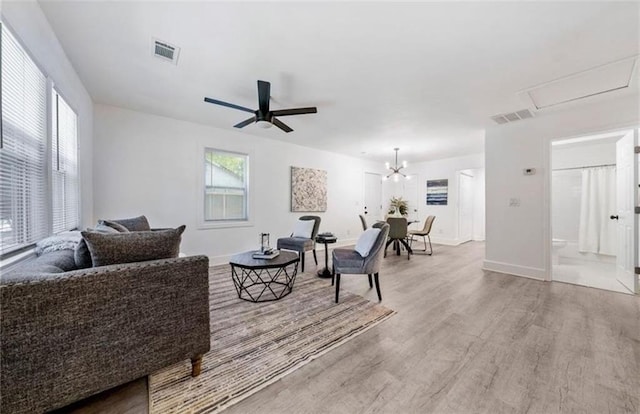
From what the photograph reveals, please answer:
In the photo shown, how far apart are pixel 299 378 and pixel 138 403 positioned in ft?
3.12

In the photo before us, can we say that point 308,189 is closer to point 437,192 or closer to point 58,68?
point 437,192

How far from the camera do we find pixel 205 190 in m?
4.30

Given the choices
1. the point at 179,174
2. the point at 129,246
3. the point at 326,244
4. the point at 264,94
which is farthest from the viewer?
the point at 179,174

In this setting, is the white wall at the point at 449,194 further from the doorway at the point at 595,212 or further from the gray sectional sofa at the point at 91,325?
the gray sectional sofa at the point at 91,325

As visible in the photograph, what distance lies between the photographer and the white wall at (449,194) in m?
6.66

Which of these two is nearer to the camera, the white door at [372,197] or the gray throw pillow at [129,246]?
the gray throw pillow at [129,246]

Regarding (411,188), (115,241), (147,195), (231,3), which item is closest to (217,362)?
(115,241)

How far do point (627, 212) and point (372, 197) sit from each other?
4965mm

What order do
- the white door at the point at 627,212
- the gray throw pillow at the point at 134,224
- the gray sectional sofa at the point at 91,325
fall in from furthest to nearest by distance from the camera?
the white door at the point at 627,212, the gray throw pillow at the point at 134,224, the gray sectional sofa at the point at 91,325

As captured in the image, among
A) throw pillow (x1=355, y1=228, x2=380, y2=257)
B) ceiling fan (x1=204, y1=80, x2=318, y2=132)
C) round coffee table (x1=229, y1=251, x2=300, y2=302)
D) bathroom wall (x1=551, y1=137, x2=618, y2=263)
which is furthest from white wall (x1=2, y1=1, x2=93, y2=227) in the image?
bathroom wall (x1=551, y1=137, x2=618, y2=263)

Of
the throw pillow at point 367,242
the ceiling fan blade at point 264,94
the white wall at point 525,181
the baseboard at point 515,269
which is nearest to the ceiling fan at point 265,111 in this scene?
the ceiling fan blade at point 264,94

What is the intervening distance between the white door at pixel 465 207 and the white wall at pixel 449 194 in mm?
187

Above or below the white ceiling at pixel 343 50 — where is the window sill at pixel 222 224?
below

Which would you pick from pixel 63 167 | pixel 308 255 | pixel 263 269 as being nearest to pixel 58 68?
pixel 63 167
